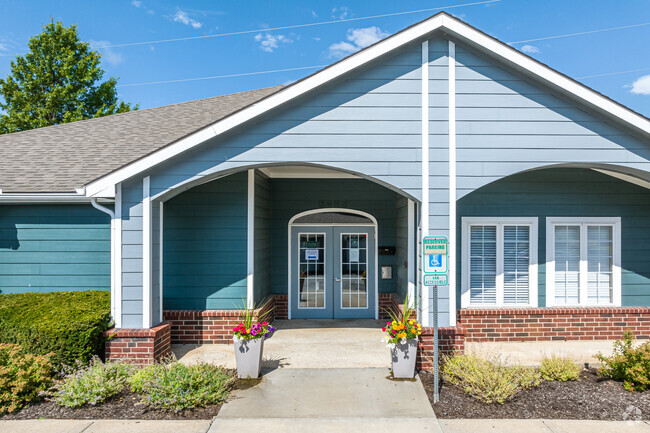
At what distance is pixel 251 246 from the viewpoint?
7.80 meters

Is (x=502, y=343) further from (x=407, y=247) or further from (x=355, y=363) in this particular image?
(x=355, y=363)

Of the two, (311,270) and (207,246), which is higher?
(207,246)

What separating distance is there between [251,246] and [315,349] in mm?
2314

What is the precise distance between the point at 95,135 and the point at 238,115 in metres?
6.24

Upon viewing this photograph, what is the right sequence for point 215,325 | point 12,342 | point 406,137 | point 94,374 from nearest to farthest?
point 94,374
point 12,342
point 406,137
point 215,325

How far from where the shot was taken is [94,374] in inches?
204

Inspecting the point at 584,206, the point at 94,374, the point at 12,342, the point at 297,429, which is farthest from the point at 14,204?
the point at 584,206

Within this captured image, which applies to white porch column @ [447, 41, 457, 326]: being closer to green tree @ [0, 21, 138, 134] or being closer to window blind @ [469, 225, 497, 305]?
window blind @ [469, 225, 497, 305]

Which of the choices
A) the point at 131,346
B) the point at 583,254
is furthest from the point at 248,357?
the point at 583,254

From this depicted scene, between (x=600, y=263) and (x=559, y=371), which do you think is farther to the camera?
(x=600, y=263)

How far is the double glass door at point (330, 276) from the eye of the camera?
9.69 m

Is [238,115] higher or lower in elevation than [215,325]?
higher

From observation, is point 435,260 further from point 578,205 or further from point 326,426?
point 578,205

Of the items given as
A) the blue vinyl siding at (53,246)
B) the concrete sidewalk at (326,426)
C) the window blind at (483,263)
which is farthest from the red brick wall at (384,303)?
the blue vinyl siding at (53,246)
